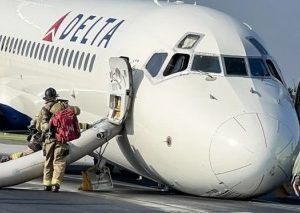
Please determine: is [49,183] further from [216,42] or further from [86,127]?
[216,42]

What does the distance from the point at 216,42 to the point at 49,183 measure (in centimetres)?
402

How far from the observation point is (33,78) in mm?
24156

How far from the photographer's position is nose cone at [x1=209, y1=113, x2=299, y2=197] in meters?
17.1

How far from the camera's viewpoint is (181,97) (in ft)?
59.2

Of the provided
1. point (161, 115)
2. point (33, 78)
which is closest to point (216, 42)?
point (161, 115)

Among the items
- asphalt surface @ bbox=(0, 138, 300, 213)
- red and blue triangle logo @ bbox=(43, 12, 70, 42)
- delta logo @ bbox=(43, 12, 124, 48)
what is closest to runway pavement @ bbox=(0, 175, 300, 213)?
asphalt surface @ bbox=(0, 138, 300, 213)

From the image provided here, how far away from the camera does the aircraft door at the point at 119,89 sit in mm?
19062

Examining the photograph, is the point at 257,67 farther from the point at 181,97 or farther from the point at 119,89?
the point at 119,89

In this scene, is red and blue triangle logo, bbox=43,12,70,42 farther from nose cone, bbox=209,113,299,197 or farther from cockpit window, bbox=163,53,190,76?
nose cone, bbox=209,113,299,197

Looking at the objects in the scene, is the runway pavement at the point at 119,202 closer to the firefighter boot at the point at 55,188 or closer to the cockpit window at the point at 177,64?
the firefighter boot at the point at 55,188

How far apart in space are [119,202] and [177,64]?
2.81 meters

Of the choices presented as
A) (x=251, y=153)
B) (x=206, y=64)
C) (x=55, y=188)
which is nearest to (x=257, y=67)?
(x=206, y=64)

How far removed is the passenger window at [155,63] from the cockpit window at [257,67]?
158 cm

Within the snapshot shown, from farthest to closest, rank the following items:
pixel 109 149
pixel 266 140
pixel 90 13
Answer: pixel 90 13
pixel 109 149
pixel 266 140
